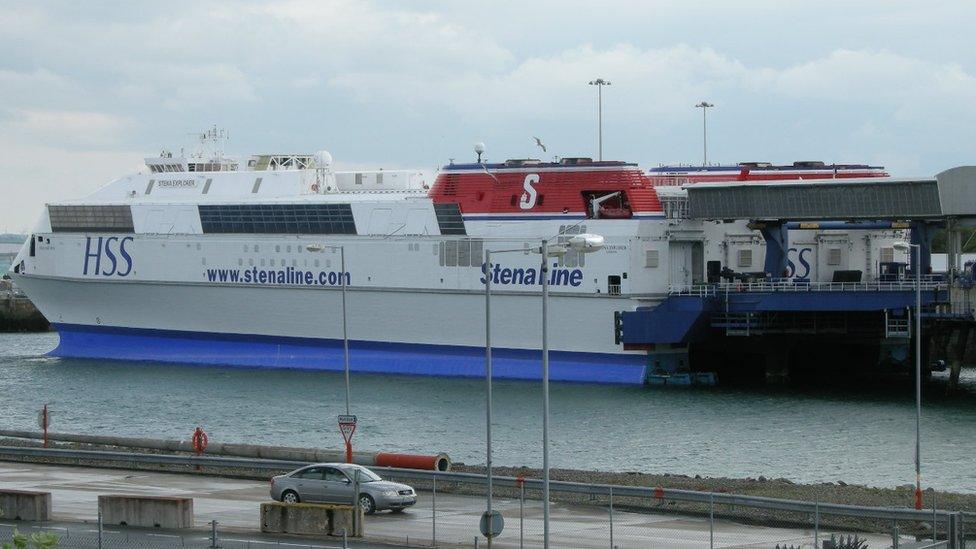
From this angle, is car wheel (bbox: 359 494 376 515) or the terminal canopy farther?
the terminal canopy

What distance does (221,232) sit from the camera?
63.2m

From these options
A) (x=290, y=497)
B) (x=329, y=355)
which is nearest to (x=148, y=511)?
(x=290, y=497)

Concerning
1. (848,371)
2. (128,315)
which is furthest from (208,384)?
(848,371)

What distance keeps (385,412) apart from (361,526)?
2353 centimetres

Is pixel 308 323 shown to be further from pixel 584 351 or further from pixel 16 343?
pixel 16 343

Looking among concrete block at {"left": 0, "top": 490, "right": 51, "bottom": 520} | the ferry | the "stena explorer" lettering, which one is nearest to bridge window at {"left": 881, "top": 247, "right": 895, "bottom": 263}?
the ferry

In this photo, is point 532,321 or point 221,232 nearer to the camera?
point 532,321

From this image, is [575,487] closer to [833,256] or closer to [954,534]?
[954,534]

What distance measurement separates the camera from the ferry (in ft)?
181

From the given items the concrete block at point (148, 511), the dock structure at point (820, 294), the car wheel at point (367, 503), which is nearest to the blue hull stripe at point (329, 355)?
the dock structure at point (820, 294)

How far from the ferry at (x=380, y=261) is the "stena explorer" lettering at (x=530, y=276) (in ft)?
0.22

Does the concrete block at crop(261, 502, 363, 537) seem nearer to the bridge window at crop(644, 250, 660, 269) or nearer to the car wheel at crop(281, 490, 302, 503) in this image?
the car wheel at crop(281, 490, 302, 503)

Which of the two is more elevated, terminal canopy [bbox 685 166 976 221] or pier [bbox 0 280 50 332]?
terminal canopy [bbox 685 166 976 221]

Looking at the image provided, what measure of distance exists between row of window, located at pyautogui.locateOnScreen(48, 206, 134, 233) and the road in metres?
34.7
